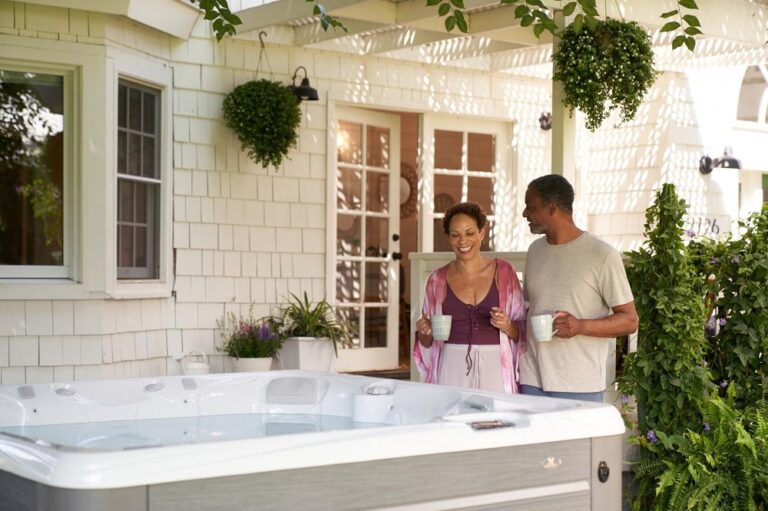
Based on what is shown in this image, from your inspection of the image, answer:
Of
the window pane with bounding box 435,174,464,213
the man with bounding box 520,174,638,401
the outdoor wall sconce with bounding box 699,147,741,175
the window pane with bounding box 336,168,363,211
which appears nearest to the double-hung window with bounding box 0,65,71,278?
the window pane with bounding box 336,168,363,211

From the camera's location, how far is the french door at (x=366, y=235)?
26.7 ft

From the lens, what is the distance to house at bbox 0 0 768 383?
6535 mm

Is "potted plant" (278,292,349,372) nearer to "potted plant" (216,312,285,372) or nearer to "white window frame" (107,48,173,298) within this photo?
"potted plant" (216,312,285,372)

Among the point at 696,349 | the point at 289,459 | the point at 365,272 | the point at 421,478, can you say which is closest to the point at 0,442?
the point at 289,459

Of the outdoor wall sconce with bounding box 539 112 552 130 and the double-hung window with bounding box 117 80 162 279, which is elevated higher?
the outdoor wall sconce with bounding box 539 112 552 130

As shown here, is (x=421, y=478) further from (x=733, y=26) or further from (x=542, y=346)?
(x=733, y=26)

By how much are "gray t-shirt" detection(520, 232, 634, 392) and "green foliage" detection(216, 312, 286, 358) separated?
3418 mm

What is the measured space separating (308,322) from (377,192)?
4.36 feet

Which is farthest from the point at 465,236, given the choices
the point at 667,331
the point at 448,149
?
the point at 448,149

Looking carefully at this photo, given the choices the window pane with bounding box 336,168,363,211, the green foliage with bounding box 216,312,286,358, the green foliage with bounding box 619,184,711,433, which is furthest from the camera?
the window pane with bounding box 336,168,363,211

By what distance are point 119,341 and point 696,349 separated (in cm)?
331

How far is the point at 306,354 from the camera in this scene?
294 inches

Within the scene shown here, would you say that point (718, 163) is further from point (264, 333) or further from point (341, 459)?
point (341, 459)

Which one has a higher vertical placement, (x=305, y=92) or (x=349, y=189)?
(x=305, y=92)
